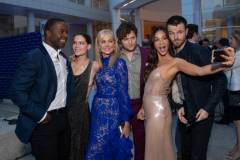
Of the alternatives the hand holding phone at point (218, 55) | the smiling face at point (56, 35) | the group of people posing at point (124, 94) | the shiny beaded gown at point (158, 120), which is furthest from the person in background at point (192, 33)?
the smiling face at point (56, 35)

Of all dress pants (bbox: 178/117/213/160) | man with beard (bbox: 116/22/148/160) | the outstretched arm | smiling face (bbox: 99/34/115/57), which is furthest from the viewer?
man with beard (bbox: 116/22/148/160)

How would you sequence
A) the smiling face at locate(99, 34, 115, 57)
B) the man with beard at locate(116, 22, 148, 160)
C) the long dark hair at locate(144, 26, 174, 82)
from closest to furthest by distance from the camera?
the long dark hair at locate(144, 26, 174, 82) → the smiling face at locate(99, 34, 115, 57) → the man with beard at locate(116, 22, 148, 160)

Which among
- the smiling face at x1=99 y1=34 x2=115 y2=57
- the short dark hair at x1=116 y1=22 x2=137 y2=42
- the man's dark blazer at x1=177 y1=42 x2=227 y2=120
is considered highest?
the short dark hair at x1=116 y1=22 x2=137 y2=42

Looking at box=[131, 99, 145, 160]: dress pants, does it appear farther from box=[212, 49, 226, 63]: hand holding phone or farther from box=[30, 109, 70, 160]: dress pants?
box=[212, 49, 226, 63]: hand holding phone

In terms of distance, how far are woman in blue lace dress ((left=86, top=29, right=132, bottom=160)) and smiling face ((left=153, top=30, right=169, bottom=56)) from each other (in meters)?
0.60

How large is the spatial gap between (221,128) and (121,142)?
358 cm

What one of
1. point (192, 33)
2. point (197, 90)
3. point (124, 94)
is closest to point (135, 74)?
point (124, 94)

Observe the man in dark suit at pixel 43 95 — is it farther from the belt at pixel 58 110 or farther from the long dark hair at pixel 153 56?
the long dark hair at pixel 153 56

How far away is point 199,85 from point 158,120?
0.50 m

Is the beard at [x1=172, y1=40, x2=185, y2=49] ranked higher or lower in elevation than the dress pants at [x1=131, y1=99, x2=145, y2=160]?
higher

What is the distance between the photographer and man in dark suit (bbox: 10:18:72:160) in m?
3.02

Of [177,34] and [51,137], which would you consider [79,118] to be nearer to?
[51,137]

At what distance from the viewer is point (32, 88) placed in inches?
122

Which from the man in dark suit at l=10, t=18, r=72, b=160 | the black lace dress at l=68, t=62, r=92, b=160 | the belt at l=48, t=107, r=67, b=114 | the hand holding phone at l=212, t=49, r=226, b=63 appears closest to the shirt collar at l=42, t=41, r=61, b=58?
the man in dark suit at l=10, t=18, r=72, b=160
